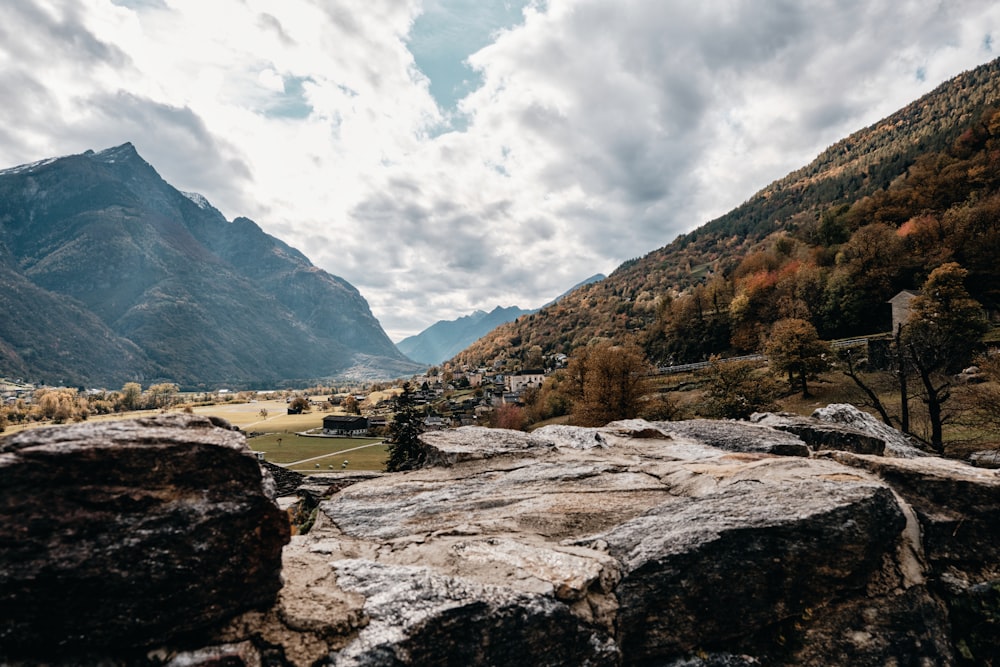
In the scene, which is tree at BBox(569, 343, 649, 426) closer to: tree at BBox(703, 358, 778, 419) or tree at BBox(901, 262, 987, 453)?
tree at BBox(703, 358, 778, 419)

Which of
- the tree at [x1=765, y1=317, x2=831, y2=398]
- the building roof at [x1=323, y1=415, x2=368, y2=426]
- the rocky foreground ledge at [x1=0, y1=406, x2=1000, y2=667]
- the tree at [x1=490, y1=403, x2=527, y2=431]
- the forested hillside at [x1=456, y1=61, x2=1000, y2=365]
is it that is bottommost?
the building roof at [x1=323, y1=415, x2=368, y2=426]

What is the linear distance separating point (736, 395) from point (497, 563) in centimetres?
4013

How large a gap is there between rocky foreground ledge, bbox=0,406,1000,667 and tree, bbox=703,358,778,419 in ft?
103

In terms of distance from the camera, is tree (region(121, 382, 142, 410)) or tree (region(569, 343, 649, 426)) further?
tree (region(121, 382, 142, 410))

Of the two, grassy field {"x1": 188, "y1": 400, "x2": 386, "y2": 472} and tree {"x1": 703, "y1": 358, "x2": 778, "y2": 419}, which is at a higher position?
tree {"x1": 703, "y1": 358, "x2": 778, "y2": 419}

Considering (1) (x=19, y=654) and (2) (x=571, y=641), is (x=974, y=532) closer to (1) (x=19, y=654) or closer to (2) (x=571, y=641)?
(2) (x=571, y=641)

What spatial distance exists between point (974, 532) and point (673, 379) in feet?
220

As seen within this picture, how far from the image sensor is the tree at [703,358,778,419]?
129 ft

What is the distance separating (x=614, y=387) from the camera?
40.5 meters

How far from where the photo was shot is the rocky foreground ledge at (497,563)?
193 inches

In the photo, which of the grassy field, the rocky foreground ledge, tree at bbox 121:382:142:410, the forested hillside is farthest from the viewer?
tree at bbox 121:382:142:410

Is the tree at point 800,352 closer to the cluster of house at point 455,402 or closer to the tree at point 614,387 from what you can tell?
the tree at point 614,387

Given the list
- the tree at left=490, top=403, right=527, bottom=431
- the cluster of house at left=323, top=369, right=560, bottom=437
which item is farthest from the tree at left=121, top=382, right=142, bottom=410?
the tree at left=490, top=403, right=527, bottom=431

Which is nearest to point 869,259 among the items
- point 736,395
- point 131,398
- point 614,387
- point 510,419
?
point 736,395
